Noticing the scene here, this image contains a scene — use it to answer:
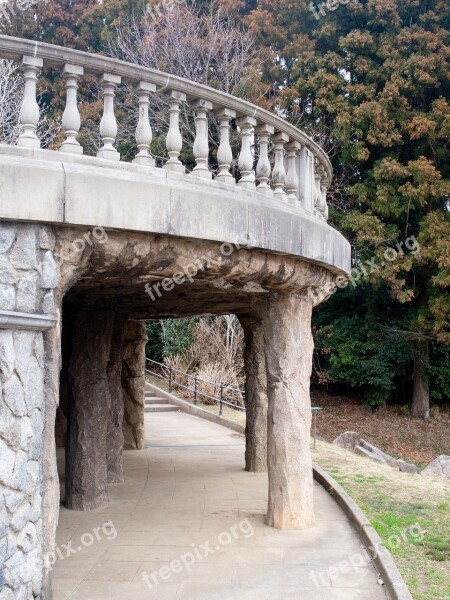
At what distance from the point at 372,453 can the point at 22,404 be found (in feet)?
37.6

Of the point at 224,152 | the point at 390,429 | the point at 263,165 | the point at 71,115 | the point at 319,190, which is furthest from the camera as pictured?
the point at 390,429

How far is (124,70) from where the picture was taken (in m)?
5.44

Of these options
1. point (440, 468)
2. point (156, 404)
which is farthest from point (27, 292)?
point (156, 404)

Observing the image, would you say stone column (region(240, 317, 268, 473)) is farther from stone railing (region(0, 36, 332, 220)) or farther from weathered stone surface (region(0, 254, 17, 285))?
weathered stone surface (region(0, 254, 17, 285))

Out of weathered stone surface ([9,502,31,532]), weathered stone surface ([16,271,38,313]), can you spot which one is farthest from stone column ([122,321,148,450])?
weathered stone surface ([9,502,31,532])

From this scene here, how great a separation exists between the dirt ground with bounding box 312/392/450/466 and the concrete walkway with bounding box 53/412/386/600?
33.3 ft

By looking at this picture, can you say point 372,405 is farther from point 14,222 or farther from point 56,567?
point 14,222

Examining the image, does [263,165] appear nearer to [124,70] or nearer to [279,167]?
[279,167]

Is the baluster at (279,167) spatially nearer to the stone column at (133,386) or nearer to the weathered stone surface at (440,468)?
the stone column at (133,386)

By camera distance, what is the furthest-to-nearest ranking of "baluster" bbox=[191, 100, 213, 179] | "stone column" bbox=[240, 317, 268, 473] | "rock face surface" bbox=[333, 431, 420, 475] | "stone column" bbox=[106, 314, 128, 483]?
"rock face surface" bbox=[333, 431, 420, 475], "stone column" bbox=[240, 317, 268, 473], "stone column" bbox=[106, 314, 128, 483], "baluster" bbox=[191, 100, 213, 179]

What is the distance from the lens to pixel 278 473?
753 centimetres

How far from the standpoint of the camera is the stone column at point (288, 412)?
750 cm

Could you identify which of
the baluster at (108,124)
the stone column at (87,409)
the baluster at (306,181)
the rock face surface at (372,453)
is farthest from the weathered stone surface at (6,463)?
the rock face surface at (372,453)

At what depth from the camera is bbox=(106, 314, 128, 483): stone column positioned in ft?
31.9
